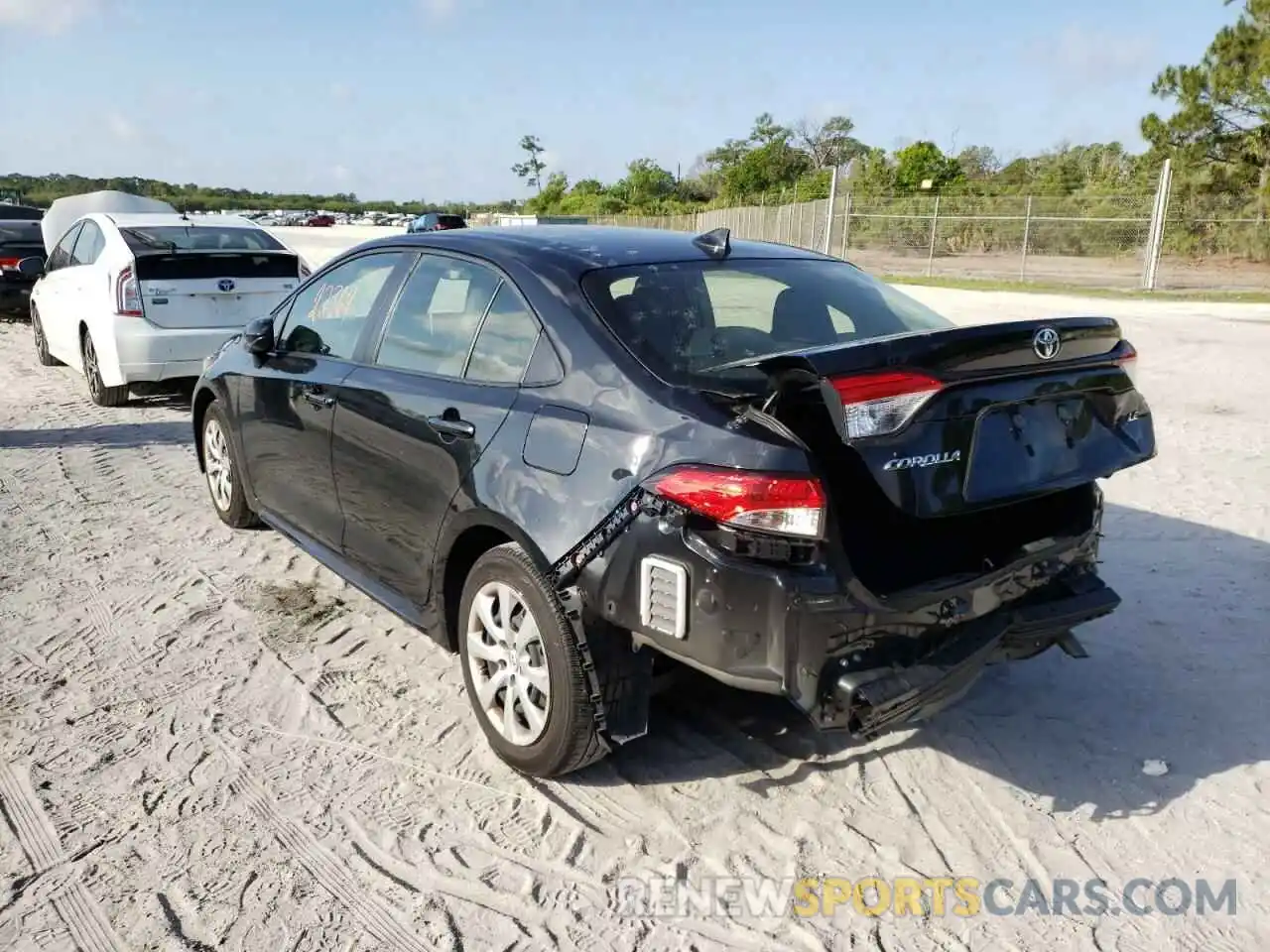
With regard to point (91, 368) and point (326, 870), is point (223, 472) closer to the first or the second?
point (326, 870)

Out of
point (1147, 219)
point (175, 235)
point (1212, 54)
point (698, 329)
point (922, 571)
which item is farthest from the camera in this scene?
point (1212, 54)

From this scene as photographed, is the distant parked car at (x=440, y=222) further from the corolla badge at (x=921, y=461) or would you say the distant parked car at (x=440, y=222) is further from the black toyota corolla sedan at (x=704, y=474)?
the corolla badge at (x=921, y=461)

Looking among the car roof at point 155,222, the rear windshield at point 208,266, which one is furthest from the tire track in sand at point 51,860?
the car roof at point 155,222

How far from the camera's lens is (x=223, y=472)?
223 inches

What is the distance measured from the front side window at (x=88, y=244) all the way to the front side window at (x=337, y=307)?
5336 mm

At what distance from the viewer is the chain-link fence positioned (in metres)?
25.7

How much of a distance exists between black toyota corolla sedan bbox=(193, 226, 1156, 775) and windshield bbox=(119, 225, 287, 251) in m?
5.42

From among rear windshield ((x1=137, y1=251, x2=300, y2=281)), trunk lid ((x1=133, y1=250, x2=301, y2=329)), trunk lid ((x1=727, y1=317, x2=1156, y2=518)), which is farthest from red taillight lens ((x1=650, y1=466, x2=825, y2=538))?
rear windshield ((x1=137, y1=251, x2=300, y2=281))

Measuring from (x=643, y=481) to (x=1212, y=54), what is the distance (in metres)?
32.6

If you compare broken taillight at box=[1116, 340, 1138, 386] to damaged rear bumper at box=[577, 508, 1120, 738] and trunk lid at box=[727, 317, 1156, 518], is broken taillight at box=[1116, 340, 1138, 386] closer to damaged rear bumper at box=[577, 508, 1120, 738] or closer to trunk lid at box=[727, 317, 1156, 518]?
trunk lid at box=[727, 317, 1156, 518]

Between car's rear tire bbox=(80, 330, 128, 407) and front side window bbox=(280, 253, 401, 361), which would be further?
car's rear tire bbox=(80, 330, 128, 407)

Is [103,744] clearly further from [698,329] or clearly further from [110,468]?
[110,468]

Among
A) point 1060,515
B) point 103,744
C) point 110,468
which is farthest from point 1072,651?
point 110,468

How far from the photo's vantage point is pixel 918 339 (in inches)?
109
